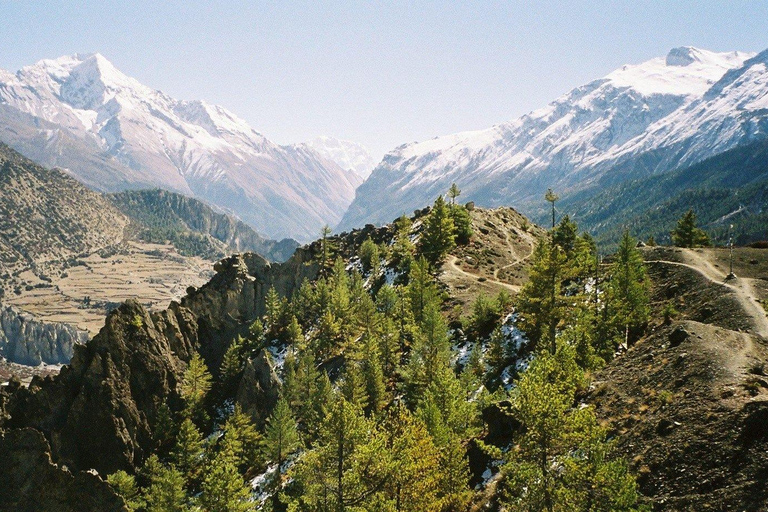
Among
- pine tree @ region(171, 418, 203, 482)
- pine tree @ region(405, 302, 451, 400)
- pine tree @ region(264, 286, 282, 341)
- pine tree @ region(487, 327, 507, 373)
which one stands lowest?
pine tree @ region(171, 418, 203, 482)

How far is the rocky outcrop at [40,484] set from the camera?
5775cm

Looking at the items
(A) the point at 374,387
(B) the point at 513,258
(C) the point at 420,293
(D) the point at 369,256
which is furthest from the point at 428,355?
(B) the point at 513,258

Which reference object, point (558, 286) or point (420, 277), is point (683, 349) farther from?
point (420, 277)

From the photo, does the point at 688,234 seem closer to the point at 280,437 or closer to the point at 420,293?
the point at 420,293

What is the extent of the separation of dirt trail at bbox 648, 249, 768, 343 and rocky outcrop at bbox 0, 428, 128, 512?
223ft

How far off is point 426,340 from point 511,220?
9487 cm

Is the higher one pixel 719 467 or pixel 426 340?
pixel 719 467

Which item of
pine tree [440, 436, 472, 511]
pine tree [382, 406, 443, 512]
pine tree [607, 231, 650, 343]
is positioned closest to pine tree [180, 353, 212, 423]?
pine tree [382, 406, 443, 512]

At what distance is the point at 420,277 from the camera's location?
8588 cm

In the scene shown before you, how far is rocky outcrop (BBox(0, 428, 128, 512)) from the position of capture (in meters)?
57.8

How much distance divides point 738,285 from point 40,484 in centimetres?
8406

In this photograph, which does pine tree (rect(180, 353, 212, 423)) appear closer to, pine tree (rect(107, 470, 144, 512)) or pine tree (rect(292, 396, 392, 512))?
pine tree (rect(107, 470, 144, 512))

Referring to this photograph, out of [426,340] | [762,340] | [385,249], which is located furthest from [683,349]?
[385,249]

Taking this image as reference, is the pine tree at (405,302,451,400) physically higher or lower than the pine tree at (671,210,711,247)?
lower
